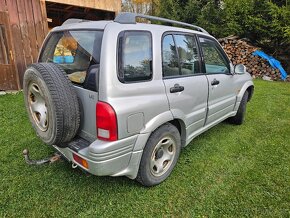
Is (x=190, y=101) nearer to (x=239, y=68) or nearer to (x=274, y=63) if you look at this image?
(x=239, y=68)

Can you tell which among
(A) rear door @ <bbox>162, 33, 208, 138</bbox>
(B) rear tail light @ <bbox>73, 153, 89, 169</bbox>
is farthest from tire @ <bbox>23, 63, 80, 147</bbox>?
(A) rear door @ <bbox>162, 33, 208, 138</bbox>

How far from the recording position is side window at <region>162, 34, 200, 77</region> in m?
2.48

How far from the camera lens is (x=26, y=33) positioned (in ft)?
22.1

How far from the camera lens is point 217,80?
10.7ft

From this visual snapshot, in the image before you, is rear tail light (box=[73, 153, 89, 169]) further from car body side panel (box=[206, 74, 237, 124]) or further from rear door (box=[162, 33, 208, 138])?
car body side panel (box=[206, 74, 237, 124])

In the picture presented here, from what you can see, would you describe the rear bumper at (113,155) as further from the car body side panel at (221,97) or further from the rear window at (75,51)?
the car body side panel at (221,97)

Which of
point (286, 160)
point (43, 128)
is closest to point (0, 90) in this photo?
point (43, 128)

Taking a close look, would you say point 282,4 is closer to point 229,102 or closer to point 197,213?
point 229,102

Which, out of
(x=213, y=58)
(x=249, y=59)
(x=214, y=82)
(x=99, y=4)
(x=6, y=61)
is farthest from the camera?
(x=249, y=59)

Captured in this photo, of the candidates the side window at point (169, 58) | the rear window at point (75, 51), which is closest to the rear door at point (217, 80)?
the side window at point (169, 58)

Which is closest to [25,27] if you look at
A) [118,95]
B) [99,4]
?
[99,4]

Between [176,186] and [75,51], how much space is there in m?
2.03

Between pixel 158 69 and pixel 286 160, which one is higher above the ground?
pixel 158 69

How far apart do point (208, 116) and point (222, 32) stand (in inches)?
397
